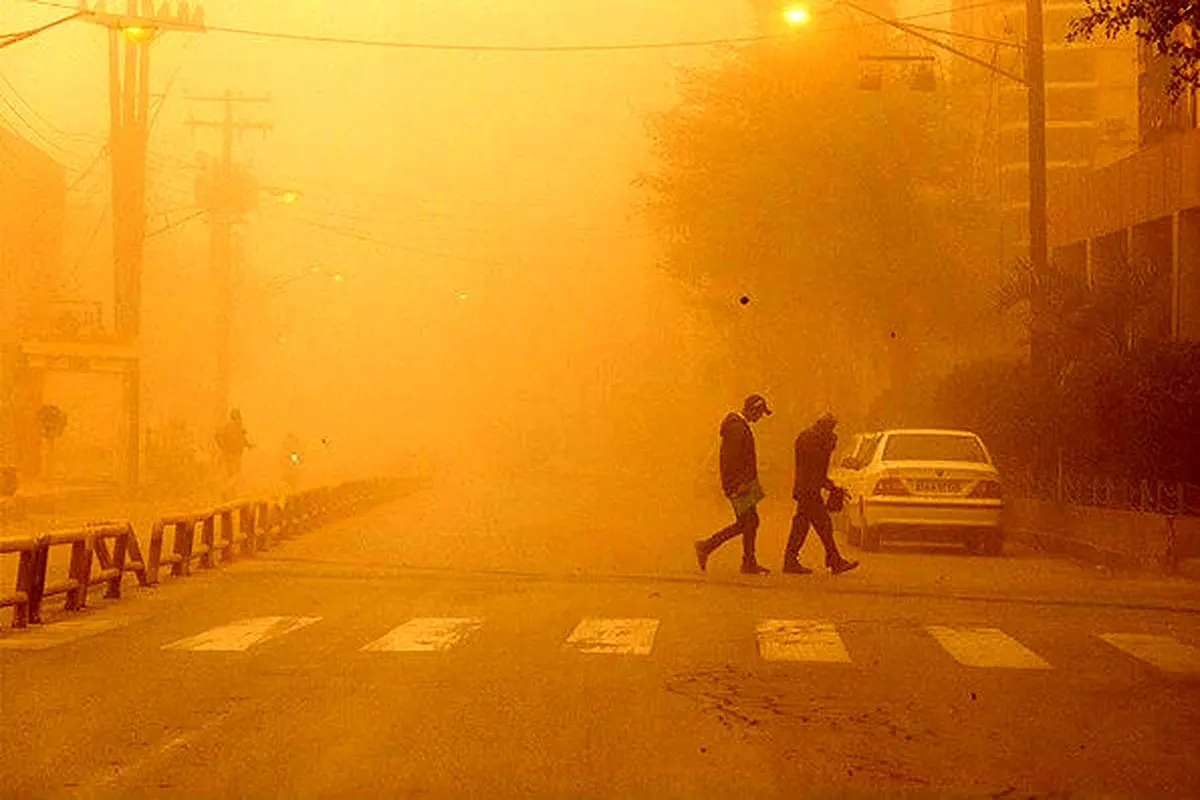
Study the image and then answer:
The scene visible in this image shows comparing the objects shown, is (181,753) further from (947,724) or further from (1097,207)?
(1097,207)

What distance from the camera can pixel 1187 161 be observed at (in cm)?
4059

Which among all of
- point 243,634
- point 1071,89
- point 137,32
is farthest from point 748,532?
point 1071,89

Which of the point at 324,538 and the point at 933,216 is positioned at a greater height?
the point at 933,216

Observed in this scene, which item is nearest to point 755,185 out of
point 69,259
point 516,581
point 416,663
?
point 516,581

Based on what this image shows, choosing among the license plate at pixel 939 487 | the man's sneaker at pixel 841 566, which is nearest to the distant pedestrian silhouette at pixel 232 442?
the license plate at pixel 939 487

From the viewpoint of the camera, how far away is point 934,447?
1208 inches

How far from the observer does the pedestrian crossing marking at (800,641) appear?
1496 centimetres

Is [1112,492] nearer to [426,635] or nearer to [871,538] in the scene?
[871,538]

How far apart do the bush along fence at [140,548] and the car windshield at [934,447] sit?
343 inches

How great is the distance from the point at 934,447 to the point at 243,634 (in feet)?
52.8

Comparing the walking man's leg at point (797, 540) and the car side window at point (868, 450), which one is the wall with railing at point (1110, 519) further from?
the walking man's leg at point (797, 540)

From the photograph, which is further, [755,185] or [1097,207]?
[755,185]

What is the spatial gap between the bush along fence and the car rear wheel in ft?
26.6

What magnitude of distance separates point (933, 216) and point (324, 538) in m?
26.4
